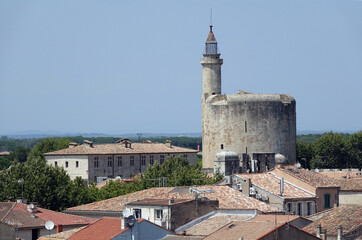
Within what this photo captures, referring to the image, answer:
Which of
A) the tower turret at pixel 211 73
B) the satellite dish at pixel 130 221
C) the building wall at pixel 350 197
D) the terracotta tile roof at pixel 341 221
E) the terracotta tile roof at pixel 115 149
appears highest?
the tower turret at pixel 211 73

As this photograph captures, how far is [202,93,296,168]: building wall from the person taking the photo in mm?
79188

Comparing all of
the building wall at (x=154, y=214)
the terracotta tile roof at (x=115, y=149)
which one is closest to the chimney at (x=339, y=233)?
the building wall at (x=154, y=214)

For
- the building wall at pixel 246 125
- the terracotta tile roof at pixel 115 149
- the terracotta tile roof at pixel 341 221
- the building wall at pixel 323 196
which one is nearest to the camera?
the terracotta tile roof at pixel 341 221

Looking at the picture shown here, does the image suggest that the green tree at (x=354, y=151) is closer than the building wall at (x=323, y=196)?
No

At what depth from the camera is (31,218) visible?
130 feet

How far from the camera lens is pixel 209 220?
37.8 m

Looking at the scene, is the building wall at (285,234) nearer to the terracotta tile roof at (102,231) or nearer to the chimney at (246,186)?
the terracotta tile roof at (102,231)

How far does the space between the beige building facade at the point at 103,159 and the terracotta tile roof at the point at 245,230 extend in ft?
146

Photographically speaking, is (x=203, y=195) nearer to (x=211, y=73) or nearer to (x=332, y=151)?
(x=211, y=73)

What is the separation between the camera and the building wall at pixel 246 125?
79.2 metres

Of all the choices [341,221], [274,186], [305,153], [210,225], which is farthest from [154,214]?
[305,153]

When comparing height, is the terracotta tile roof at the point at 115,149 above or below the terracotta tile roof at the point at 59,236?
above

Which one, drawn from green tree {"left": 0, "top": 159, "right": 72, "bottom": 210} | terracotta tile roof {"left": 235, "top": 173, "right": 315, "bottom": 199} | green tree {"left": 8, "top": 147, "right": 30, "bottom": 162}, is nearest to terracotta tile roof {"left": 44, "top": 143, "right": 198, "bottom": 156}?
green tree {"left": 0, "top": 159, "right": 72, "bottom": 210}

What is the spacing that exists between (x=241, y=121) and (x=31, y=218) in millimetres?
41246
